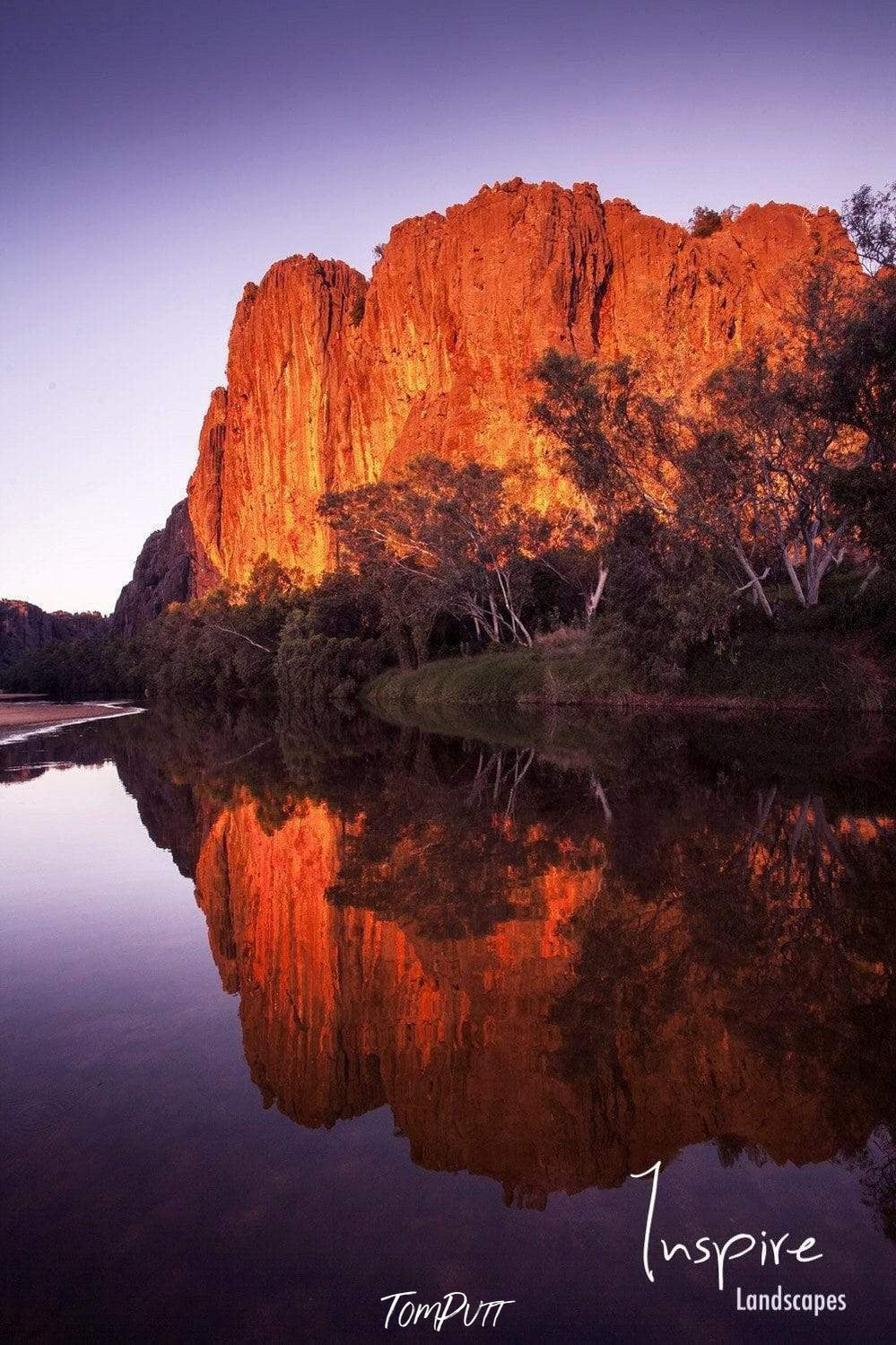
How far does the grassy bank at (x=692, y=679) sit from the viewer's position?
25.3 meters

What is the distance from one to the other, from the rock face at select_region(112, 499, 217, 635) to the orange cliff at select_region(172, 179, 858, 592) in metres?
37.3

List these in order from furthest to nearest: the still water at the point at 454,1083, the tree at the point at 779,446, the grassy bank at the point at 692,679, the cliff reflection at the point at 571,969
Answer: the tree at the point at 779,446, the grassy bank at the point at 692,679, the cliff reflection at the point at 571,969, the still water at the point at 454,1083

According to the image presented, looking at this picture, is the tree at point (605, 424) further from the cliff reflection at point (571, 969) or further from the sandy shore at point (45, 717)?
the sandy shore at point (45, 717)

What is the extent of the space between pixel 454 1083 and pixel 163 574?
5996 inches

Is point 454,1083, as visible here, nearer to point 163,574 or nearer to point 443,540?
point 443,540

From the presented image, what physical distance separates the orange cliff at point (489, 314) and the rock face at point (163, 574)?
3731 centimetres

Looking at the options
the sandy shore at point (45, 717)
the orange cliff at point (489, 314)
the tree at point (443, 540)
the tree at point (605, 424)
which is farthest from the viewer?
the orange cliff at point (489, 314)

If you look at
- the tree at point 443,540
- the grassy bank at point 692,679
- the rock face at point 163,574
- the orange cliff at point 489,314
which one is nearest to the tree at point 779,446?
the grassy bank at point 692,679

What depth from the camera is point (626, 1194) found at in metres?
3.01

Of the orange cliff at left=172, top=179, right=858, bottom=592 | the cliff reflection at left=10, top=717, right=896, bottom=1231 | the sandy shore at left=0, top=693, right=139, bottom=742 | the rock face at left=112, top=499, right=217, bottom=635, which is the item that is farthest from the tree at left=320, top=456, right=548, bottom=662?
the rock face at left=112, top=499, right=217, bottom=635

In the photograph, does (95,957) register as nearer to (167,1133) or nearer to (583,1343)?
(167,1133)

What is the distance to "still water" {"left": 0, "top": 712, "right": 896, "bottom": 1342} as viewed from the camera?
2590 millimetres

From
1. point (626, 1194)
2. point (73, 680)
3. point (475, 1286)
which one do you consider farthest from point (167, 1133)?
point (73, 680)

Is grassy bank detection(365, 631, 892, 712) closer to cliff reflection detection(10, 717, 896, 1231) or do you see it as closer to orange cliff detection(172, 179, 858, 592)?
cliff reflection detection(10, 717, 896, 1231)
